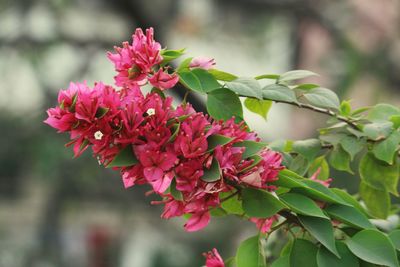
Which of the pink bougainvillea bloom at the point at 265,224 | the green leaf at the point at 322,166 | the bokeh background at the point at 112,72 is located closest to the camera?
the pink bougainvillea bloom at the point at 265,224

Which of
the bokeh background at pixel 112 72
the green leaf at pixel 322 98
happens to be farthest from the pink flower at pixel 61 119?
the bokeh background at pixel 112 72

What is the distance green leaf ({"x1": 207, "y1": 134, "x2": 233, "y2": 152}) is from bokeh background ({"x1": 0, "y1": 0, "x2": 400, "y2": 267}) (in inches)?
81.7

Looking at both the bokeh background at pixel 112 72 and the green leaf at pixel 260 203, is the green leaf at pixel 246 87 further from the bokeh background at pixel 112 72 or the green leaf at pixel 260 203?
the bokeh background at pixel 112 72

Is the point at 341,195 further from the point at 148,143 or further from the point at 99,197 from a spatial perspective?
the point at 99,197

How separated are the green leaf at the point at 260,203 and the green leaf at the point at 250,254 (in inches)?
2.0

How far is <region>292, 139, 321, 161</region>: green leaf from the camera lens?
68 cm

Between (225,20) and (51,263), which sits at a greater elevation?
(225,20)

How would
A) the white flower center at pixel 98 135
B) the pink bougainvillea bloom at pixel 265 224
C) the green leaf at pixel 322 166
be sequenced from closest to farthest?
the white flower center at pixel 98 135 < the pink bougainvillea bloom at pixel 265 224 < the green leaf at pixel 322 166

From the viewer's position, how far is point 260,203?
0.56 m

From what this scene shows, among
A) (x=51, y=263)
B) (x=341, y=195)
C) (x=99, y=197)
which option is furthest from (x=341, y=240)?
(x=99, y=197)

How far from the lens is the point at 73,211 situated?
16.3 ft

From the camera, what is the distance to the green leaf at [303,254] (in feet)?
1.90

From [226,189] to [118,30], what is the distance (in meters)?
3.13

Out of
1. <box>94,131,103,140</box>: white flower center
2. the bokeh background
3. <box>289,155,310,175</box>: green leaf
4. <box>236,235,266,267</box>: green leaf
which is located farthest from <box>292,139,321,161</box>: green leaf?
the bokeh background
